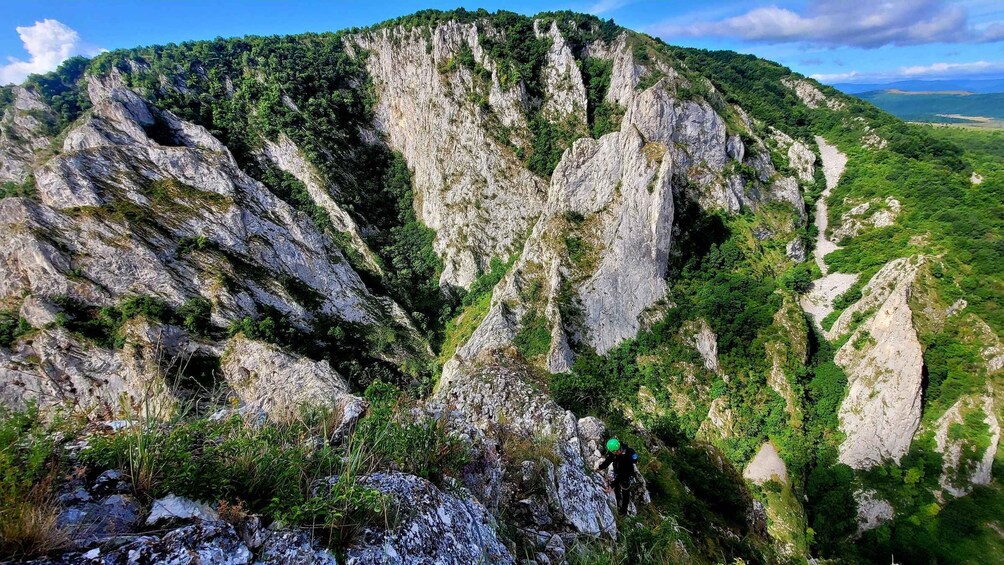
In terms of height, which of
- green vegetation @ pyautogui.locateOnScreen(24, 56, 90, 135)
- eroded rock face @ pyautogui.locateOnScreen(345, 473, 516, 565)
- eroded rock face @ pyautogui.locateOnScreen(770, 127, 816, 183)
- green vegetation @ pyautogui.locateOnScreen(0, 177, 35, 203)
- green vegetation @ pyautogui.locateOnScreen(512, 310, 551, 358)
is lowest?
green vegetation @ pyautogui.locateOnScreen(512, 310, 551, 358)

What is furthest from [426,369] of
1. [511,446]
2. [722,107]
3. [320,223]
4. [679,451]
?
[722,107]

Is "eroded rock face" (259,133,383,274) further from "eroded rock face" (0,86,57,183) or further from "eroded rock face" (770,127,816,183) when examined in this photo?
"eroded rock face" (770,127,816,183)

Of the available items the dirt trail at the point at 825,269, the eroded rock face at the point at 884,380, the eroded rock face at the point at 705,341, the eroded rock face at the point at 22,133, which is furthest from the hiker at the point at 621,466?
the eroded rock face at the point at 22,133

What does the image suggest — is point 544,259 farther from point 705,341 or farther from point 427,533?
point 427,533

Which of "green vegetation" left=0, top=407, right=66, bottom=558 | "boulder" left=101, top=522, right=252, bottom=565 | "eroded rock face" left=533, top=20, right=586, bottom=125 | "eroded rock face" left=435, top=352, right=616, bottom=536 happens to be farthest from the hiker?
"eroded rock face" left=533, top=20, right=586, bottom=125

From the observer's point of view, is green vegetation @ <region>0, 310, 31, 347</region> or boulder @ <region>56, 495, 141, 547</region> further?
green vegetation @ <region>0, 310, 31, 347</region>

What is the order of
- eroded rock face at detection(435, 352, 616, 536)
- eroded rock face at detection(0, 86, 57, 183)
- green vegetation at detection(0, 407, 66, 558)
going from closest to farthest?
green vegetation at detection(0, 407, 66, 558), eroded rock face at detection(435, 352, 616, 536), eroded rock face at detection(0, 86, 57, 183)

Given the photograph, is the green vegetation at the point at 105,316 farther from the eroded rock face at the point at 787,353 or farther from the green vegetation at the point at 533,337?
the eroded rock face at the point at 787,353
